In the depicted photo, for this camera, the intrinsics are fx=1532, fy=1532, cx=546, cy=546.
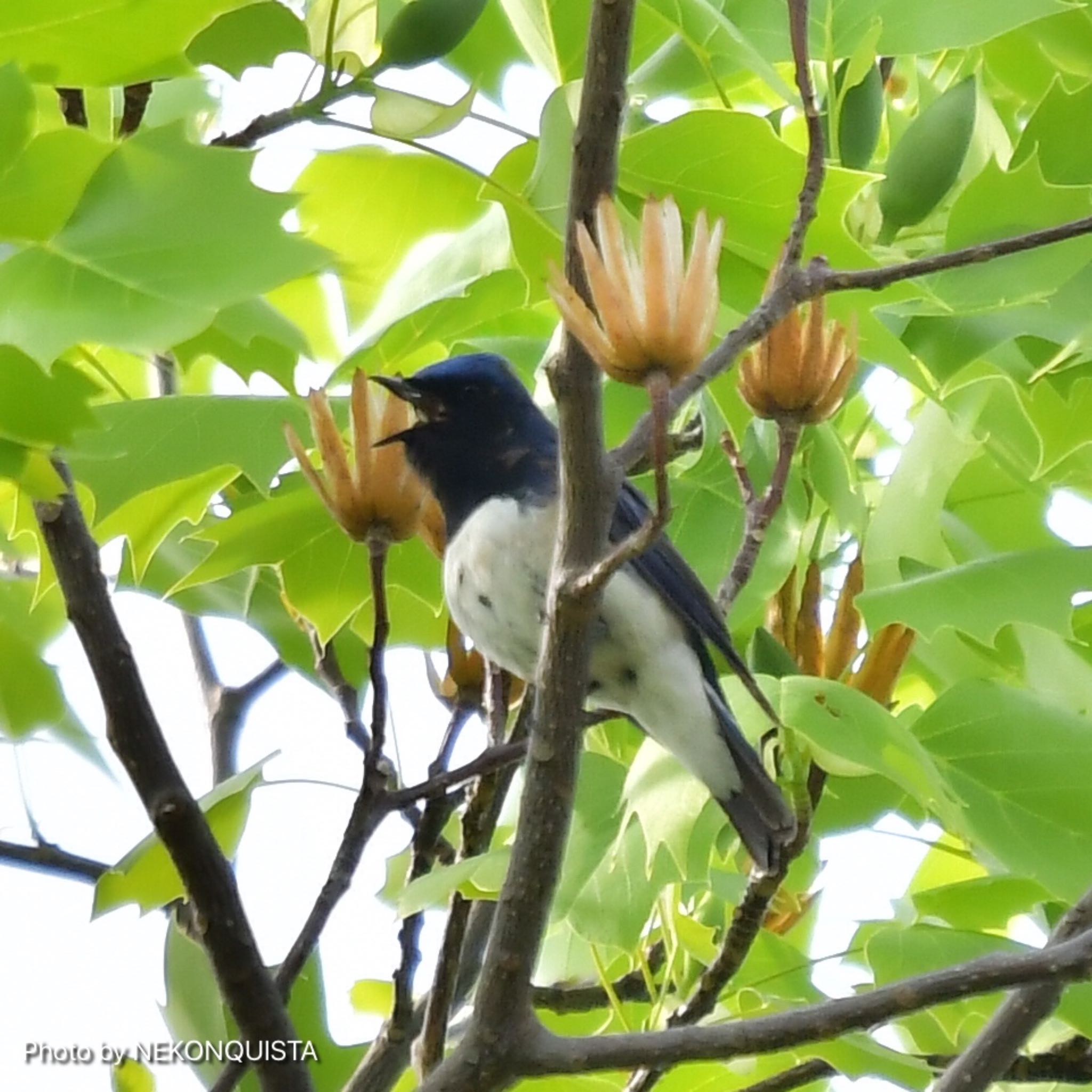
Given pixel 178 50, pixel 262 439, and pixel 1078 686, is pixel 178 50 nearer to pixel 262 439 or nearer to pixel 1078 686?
pixel 262 439

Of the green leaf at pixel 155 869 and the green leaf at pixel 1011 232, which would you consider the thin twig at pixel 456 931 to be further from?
the green leaf at pixel 1011 232

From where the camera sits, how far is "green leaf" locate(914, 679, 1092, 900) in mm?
1512

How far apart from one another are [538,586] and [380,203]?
64 cm

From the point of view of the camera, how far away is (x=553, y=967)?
1.99 m

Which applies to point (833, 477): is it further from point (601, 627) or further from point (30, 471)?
point (30, 471)

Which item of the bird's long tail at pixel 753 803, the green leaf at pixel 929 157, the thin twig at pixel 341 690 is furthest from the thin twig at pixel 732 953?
the green leaf at pixel 929 157

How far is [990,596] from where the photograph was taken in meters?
1.49

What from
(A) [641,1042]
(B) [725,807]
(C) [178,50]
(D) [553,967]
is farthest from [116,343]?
(D) [553,967]

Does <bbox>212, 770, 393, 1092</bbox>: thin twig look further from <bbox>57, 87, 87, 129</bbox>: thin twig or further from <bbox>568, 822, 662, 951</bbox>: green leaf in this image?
<bbox>57, 87, 87, 129</bbox>: thin twig

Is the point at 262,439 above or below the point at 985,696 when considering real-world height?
above

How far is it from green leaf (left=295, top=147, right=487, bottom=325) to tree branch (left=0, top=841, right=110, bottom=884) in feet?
2.32

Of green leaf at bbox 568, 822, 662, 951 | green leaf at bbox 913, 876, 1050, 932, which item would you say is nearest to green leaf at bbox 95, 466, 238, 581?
green leaf at bbox 568, 822, 662, 951

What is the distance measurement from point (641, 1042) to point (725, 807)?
1.99ft

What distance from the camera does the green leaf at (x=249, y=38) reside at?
132 cm
